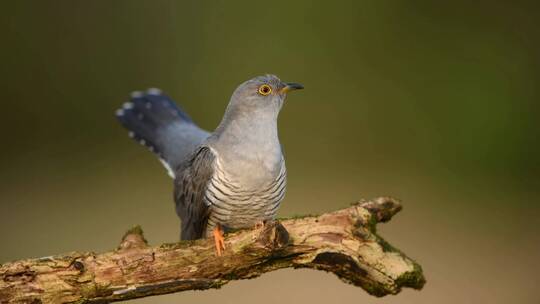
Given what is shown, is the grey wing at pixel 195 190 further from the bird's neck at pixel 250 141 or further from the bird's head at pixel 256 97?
the bird's head at pixel 256 97

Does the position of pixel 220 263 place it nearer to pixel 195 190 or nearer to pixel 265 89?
pixel 195 190

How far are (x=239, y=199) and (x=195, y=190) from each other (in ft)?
0.70

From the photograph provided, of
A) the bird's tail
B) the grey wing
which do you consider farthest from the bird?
the bird's tail

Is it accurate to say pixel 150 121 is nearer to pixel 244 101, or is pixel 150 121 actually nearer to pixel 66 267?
pixel 244 101

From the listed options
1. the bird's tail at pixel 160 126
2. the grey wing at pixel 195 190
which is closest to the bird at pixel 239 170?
the grey wing at pixel 195 190

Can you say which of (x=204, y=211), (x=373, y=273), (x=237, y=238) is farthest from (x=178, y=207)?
(x=373, y=273)

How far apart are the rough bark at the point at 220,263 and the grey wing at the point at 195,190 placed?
1.01 ft

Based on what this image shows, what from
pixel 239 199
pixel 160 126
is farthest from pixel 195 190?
pixel 160 126

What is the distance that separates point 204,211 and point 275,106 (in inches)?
16.8

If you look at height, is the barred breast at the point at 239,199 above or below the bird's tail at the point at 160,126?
below

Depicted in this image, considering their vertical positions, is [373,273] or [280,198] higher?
[280,198]

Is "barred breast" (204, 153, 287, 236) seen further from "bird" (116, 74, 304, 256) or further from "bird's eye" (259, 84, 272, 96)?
"bird's eye" (259, 84, 272, 96)

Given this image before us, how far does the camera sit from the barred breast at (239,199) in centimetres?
194

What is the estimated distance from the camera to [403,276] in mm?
1613
